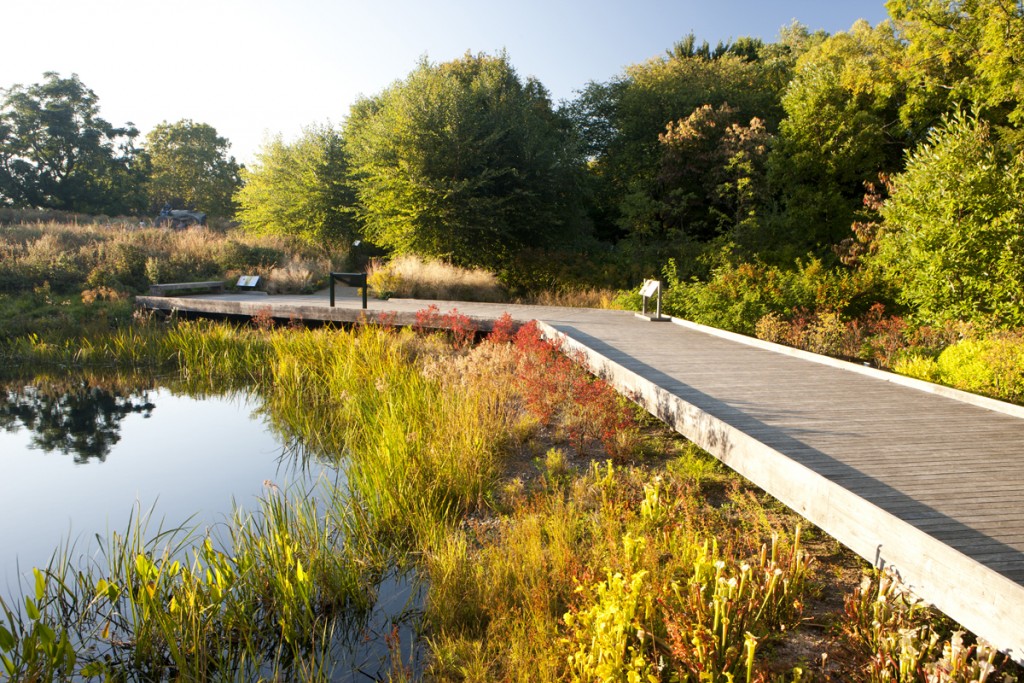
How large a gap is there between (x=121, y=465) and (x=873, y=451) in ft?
22.2

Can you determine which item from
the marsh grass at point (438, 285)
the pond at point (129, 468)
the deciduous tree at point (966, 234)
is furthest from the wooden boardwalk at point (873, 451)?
the marsh grass at point (438, 285)

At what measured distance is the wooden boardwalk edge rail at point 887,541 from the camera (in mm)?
2172

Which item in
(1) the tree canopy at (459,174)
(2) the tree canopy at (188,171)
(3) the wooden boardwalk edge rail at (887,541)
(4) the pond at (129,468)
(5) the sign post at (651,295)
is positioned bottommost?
(4) the pond at (129,468)

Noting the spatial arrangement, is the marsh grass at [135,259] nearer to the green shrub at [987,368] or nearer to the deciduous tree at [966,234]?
the deciduous tree at [966,234]

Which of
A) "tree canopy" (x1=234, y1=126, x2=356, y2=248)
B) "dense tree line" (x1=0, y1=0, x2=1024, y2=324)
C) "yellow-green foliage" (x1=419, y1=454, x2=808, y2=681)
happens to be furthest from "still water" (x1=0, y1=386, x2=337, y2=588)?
"tree canopy" (x1=234, y1=126, x2=356, y2=248)

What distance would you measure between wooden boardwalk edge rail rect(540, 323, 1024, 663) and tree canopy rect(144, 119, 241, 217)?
1945 inches

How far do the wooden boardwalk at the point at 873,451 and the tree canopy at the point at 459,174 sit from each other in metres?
8.58

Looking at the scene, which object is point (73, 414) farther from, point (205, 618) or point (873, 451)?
point (873, 451)

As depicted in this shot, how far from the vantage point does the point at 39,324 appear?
1180 cm

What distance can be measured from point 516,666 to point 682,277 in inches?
564

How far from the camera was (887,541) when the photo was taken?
271cm

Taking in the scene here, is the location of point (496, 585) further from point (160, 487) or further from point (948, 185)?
point (948, 185)

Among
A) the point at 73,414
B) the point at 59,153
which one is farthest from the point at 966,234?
the point at 59,153

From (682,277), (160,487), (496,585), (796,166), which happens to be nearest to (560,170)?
(682,277)
